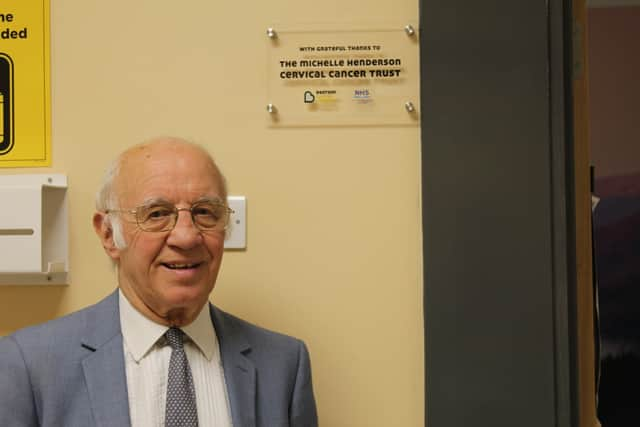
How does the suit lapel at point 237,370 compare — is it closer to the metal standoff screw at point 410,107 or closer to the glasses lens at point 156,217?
the glasses lens at point 156,217

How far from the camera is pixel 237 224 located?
1395 mm

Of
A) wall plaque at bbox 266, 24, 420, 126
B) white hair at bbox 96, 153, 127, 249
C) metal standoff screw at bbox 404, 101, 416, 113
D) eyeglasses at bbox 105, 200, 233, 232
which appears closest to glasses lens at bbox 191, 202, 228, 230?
eyeglasses at bbox 105, 200, 233, 232

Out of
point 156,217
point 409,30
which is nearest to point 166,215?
point 156,217

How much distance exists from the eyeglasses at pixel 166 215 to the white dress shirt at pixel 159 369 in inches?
6.3

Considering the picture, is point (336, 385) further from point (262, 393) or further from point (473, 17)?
point (473, 17)

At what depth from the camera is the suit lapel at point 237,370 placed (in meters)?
1.17

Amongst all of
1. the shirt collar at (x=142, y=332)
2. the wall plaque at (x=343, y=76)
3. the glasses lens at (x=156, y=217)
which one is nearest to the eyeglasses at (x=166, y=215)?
the glasses lens at (x=156, y=217)

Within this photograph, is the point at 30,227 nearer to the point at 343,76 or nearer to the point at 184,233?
the point at 184,233

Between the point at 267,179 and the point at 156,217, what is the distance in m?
0.33

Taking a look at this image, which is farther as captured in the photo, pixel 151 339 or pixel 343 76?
pixel 343 76

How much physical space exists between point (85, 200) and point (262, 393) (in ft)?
1.91

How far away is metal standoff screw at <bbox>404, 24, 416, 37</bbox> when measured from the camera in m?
1.39

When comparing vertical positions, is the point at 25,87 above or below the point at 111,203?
above

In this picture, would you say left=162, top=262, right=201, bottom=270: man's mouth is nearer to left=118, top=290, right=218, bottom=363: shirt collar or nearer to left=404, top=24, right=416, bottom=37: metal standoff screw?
left=118, top=290, right=218, bottom=363: shirt collar
